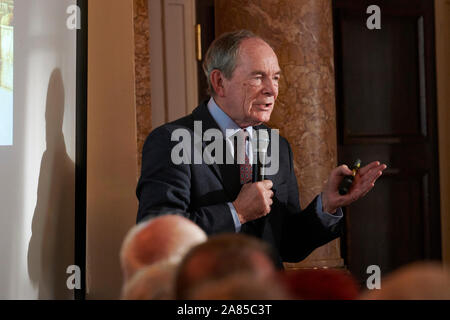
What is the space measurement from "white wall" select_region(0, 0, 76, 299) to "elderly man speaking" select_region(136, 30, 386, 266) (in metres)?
0.39

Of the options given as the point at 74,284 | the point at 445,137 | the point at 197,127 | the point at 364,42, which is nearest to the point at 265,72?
the point at 197,127

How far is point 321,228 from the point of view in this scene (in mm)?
2076

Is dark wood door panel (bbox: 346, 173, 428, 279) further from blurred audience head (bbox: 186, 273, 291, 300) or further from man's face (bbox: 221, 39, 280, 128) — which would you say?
blurred audience head (bbox: 186, 273, 291, 300)

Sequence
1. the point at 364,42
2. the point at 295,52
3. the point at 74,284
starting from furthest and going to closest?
the point at 364,42, the point at 295,52, the point at 74,284

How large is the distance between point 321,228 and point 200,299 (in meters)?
1.76

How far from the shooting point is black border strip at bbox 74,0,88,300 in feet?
7.85

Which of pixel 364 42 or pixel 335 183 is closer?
pixel 335 183

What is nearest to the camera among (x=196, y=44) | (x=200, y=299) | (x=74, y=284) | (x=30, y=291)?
(x=200, y=299)

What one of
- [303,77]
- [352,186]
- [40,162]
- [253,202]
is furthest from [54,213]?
[303,77]

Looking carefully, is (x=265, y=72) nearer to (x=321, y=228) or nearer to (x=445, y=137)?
(x=321, y=228)

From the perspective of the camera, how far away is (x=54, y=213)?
2.27 m

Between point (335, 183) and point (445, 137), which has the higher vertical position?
point (445, 137)

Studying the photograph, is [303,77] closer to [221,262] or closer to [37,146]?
[37,146]

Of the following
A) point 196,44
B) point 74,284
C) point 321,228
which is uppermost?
point 196,44
